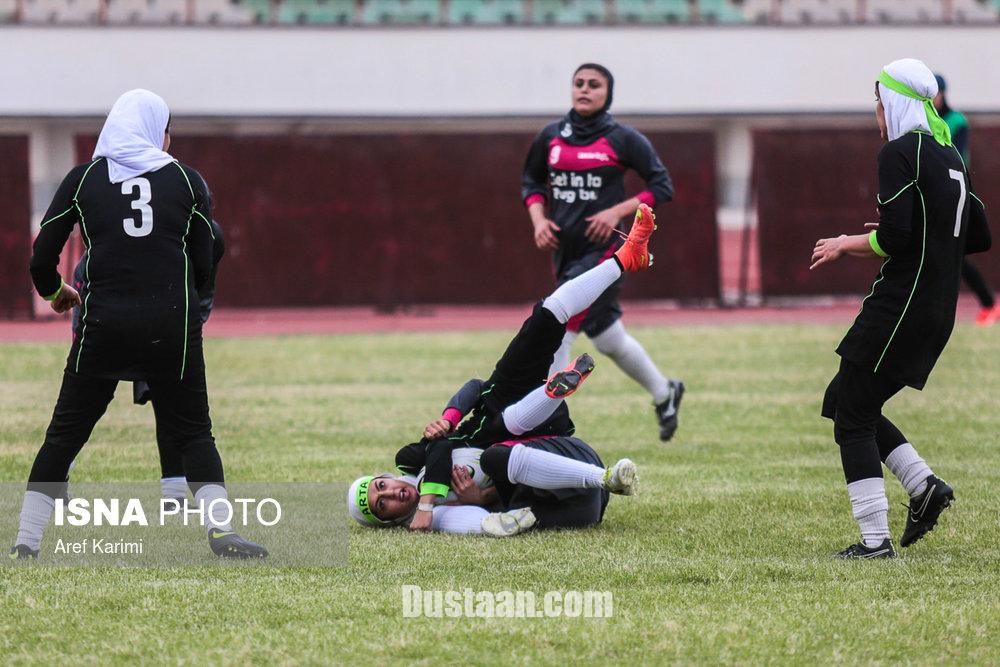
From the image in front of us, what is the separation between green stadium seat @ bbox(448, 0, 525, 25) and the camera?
3209 centimetres

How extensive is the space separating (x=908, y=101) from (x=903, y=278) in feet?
2.31

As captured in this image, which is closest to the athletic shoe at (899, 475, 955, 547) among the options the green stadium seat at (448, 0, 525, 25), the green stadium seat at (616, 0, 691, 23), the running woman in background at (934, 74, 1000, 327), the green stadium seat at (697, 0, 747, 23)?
the running woman in background at (934, 74, 1000, 327)

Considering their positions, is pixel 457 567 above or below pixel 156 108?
below

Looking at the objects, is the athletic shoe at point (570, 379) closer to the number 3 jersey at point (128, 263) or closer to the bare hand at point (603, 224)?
the number 3 jersey at point (128, 263)

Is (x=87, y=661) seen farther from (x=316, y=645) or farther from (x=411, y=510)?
(x=411, y=510)

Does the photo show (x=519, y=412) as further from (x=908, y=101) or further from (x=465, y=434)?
(x=908, y=101)

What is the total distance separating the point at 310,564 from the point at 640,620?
1553 millimetres

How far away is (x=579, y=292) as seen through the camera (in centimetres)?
711

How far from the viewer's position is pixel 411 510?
22.3 feet

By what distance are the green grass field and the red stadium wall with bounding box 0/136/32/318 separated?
901cm

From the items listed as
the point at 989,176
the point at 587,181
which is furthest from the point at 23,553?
the point at 989,176

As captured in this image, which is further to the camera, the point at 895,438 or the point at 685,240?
the point at 685,240

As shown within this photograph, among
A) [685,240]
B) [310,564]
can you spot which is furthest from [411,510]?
[685,240]

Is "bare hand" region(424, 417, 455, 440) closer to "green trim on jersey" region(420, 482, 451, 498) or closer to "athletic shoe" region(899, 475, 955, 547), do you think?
"green trim on jersey" region(420, 482, 451, 498)
